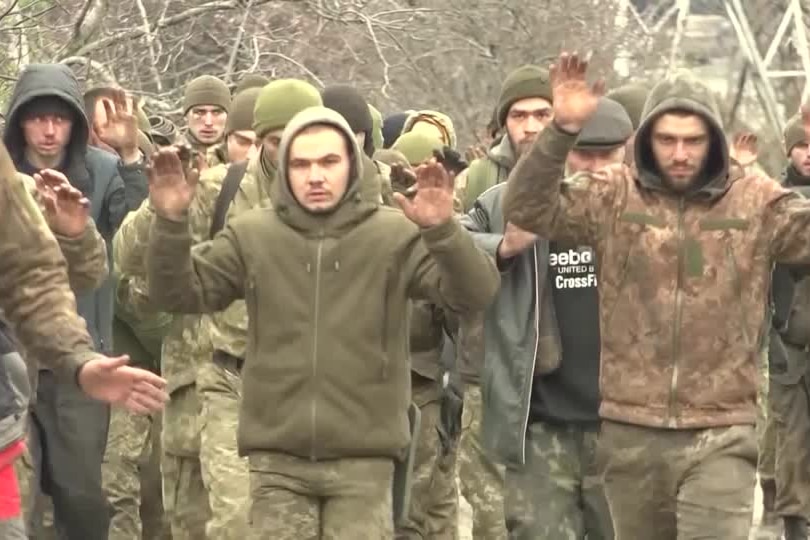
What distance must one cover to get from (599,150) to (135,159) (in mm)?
2160

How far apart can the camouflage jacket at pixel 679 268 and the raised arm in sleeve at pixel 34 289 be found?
6.96 feet

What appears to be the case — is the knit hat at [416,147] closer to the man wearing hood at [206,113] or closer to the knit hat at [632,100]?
the man wearing hood at [206,113]

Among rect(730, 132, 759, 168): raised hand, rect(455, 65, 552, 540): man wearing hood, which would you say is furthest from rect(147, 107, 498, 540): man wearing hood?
rect(730, 132, 759, 168): raised hand

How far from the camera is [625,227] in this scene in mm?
8203

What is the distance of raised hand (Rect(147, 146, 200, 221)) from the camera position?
7602 millimetres

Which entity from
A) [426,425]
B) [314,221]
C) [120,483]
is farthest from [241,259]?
[120,483]

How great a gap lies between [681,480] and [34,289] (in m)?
2.74

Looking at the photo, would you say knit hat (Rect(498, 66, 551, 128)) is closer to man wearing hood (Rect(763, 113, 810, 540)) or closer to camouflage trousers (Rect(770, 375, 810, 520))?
man wearing hood (Rect(763, 113, 810, 540))

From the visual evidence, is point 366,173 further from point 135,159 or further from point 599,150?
point 135,159

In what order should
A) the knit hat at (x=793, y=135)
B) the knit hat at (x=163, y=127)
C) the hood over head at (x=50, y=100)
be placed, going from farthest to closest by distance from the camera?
the knit hat at (x=163, y=127), the knit hat at (x=793, y=135), the hood over head at (x=50, y=100)

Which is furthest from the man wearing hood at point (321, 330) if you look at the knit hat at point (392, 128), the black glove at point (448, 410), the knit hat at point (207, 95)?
the knit hat at point (392, 128)

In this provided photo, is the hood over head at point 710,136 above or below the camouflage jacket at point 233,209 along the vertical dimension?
above

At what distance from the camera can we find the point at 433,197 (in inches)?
305

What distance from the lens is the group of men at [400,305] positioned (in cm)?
776
